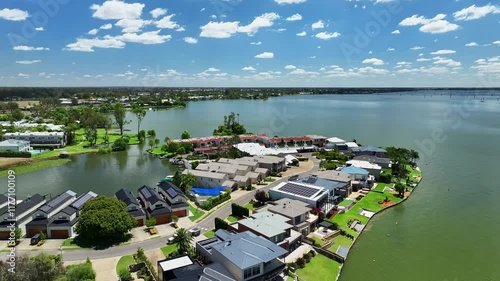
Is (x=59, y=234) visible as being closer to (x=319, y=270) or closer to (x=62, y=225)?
(x=62, y=225)

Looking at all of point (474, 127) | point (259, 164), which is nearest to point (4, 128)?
point (259, 164)

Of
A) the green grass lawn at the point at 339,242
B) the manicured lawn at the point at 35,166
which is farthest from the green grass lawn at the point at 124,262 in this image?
the manicured lawn at the point at 35,166

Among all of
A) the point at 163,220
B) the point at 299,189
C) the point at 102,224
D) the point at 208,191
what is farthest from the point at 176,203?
the point at 299,189

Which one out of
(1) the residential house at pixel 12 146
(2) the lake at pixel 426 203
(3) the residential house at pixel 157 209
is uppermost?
(1) the residential house at pixel 12 146

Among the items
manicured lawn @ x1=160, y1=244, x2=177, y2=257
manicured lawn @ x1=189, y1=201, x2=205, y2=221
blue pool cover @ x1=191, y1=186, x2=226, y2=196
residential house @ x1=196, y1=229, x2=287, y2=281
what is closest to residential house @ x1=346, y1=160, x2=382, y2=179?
blue pool cover @ x1=191, y1=186, x2=226, y2=196

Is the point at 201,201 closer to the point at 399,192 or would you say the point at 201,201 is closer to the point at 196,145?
the point at 399,192

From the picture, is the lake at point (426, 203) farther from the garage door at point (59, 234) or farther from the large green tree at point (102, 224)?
the large green tree at point (102, 224)

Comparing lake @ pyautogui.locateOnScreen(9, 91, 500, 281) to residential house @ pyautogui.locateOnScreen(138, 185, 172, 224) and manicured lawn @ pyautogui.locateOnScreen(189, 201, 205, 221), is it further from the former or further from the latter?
manicured lawn @ pyautogui.locateOnScreen(189, 201, 205, 221)
